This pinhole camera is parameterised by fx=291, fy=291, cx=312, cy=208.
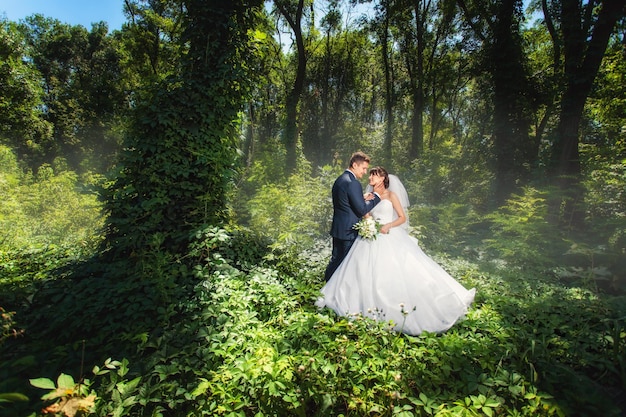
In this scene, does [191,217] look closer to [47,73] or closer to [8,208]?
[8,208]

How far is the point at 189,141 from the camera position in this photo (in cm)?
493

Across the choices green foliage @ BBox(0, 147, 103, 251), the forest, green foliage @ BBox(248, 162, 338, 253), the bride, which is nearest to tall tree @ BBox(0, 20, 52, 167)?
green foliage @ BBox(0, 147, 103, 251)

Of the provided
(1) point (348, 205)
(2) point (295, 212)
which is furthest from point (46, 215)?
(1) point (348, 205)

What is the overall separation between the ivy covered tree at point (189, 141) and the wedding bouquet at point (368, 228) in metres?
2.46

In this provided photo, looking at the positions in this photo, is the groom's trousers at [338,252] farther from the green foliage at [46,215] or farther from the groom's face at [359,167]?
the green foliage at [46,215]

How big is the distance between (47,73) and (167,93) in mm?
37672

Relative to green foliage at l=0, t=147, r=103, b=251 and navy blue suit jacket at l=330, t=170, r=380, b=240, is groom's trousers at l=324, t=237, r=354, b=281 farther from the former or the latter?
green foliage at l=0, t=147, r=103, b=251

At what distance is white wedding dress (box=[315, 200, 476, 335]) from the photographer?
386 cm

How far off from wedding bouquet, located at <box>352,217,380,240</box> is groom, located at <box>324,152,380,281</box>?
136mm

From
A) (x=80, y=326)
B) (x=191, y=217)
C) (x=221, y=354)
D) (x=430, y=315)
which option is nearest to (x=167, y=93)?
(x=191, y=217)

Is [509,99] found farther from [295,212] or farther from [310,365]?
[310,365]

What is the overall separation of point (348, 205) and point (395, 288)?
1.41m

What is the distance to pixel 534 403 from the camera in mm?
2188

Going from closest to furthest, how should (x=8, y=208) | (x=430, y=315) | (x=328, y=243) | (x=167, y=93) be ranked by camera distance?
(x=430, y=315), (x=167, y=93), (x=328, y=243), (x=8, y=208)
